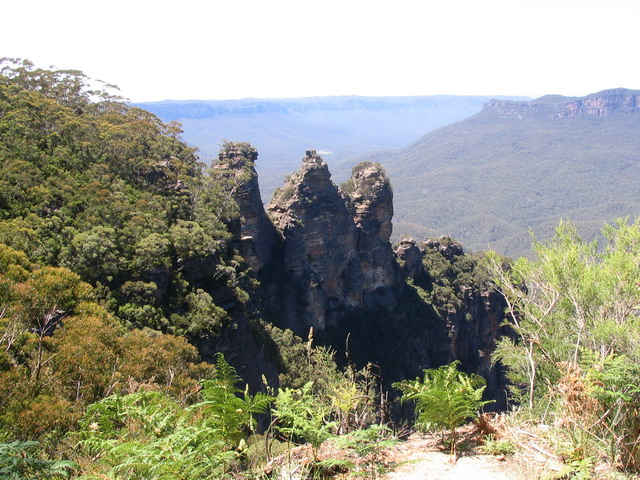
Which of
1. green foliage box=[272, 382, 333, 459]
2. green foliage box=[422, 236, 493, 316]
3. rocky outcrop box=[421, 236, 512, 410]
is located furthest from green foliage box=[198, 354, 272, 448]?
green foliage box=[422, 236, 493, 316]

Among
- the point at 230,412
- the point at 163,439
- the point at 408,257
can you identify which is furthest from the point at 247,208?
the point at 163,439

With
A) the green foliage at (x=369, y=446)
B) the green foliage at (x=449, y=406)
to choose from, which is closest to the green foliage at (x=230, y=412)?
the green foliage at (x=369, y=446)

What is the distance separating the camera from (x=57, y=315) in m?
12.5

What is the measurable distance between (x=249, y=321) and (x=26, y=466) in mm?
22814

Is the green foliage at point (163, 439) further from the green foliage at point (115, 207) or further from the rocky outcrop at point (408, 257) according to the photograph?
the rocky outcrop at point (408, 257)

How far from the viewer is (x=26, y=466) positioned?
458 cm

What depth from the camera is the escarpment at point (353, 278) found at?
→ 3616 cm

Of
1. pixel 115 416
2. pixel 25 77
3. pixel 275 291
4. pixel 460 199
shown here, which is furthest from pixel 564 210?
pixel 115 416

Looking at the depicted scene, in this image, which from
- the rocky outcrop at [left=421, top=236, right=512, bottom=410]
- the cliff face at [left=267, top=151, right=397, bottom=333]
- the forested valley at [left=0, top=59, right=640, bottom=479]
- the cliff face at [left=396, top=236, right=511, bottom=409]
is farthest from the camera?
the cliff face at [left=396, top=236, right=511, bottom=409]

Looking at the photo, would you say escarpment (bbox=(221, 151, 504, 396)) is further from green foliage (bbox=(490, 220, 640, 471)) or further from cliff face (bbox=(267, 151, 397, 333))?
green foliage (bbox=(490, 220, 640, 471))

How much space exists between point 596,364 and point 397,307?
38240mm

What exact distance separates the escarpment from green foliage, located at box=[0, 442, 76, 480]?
26749 mm

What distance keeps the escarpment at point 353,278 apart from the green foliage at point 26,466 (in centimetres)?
2675

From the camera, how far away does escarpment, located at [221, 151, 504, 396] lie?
3616 centimetres
